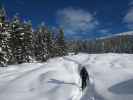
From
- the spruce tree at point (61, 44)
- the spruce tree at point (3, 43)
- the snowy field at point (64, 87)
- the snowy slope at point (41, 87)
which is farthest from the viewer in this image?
the spruce tree at point (61, 44)

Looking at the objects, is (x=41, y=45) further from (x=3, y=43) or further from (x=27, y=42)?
(x=3, y=43)

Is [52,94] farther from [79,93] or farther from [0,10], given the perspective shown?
[0,10]

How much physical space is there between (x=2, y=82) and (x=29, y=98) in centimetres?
369

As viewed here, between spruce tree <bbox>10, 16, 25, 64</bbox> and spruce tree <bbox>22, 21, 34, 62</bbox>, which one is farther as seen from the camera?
spruce tree <bbox>22, 21, 34, 62</bbox>

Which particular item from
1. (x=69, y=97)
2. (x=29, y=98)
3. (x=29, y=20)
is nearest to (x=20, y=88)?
(x=29, y=98)

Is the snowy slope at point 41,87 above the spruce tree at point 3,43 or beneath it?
beneath

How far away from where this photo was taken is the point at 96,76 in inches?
618

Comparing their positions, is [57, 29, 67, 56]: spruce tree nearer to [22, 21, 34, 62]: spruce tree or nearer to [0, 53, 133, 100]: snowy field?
[22, 21, 34, 62]: spruce tree

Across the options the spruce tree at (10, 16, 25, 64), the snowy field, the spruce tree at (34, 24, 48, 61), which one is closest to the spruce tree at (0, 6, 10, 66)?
the spruce tree at (10, 16, 25, 64)

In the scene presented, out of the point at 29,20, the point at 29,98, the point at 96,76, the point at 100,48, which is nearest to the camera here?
the point at 29,98

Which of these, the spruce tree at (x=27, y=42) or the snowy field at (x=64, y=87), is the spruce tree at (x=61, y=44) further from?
the snowy field at (x=64, y=87)

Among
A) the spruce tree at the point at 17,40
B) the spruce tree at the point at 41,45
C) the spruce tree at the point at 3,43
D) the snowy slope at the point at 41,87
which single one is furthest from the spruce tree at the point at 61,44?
the snowy slope at the point at 41,87

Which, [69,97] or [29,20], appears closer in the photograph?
[69,97]

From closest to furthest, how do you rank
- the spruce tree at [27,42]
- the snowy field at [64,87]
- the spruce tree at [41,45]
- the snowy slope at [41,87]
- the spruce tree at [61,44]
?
1. the snowy field at [64,87]
2. the snowy slope at [41,87]
3. the spruce tree at [27,42]
4. the spruce tree at [41,45]
5. the spruce tree at [61,44]
